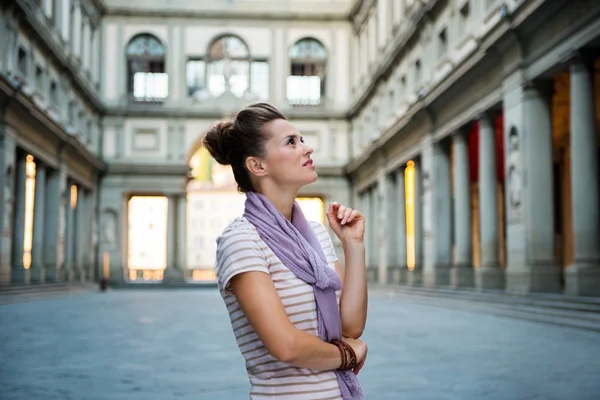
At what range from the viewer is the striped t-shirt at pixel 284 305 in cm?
265

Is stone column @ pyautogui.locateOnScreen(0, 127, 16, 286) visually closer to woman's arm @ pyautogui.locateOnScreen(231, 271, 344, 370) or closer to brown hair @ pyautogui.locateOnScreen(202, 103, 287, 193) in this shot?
brown hair @ pyautogui.locateOnScreen(202, 103, 287, 193)

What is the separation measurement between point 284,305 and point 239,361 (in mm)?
8283

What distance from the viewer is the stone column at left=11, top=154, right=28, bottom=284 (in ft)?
112

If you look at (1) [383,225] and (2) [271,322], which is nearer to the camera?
(2) [271,322]

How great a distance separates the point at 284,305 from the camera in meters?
2.68

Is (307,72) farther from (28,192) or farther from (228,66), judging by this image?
(28,192)

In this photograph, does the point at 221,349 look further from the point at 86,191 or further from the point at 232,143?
the point at 86,191

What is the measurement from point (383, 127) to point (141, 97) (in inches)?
745

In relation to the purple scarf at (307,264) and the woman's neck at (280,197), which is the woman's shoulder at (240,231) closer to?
the purple scarf at (307,264)

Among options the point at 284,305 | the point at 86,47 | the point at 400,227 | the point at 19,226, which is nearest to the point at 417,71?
the point at 400,227

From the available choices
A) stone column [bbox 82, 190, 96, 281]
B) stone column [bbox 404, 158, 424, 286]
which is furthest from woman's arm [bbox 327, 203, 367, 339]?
stone column [bbox 82, 190, 96, 281]

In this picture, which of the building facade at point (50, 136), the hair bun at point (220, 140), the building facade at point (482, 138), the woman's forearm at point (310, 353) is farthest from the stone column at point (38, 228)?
the woman's forearm at point (310, 353)

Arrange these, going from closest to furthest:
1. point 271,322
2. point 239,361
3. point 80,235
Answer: point 271,322 → point 239,361 → point 80,235

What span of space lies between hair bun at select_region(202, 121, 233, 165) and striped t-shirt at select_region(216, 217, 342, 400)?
338 millimetres
